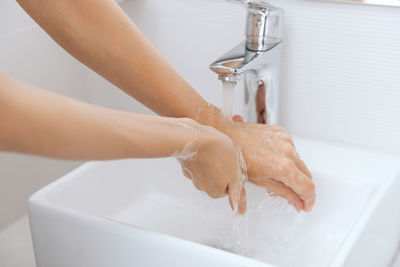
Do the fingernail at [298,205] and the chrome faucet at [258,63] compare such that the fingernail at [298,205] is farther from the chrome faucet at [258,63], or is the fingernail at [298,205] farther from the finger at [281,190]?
the chrome faucet at [258,63]

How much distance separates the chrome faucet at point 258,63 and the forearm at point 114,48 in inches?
2.8

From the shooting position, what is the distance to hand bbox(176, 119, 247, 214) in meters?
0.66

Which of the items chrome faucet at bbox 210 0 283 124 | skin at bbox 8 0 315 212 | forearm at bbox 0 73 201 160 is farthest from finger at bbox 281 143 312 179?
forearm at bbox 0 73 201 160

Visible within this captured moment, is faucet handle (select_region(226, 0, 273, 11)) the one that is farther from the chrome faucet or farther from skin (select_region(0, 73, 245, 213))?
skin (select_region(0, 73, 245, 213))

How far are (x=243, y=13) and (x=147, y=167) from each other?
32 centimetres

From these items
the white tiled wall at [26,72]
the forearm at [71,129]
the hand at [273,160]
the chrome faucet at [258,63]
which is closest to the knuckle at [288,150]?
the hand at [273,160]

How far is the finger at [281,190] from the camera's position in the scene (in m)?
0.84

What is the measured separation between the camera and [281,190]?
849 millimetres

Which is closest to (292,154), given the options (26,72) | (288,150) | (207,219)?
(288,150)

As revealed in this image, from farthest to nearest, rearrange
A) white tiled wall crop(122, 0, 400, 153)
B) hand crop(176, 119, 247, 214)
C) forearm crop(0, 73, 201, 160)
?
white tiled wall crop(122, 0, 400, 153), hand crop(176, 119, 247, 214), forearm crop(0, 73, 201, 160)

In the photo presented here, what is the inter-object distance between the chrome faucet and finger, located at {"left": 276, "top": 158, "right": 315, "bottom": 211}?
14 cm

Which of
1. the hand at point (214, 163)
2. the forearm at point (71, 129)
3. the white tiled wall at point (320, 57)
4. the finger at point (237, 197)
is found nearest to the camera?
the forearm at point (71, 129)

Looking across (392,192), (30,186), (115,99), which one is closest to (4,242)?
(30,186)

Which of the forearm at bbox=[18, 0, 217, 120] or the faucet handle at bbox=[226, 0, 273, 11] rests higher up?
the faucet handle at bbox=[226, 0, 273, 11]
